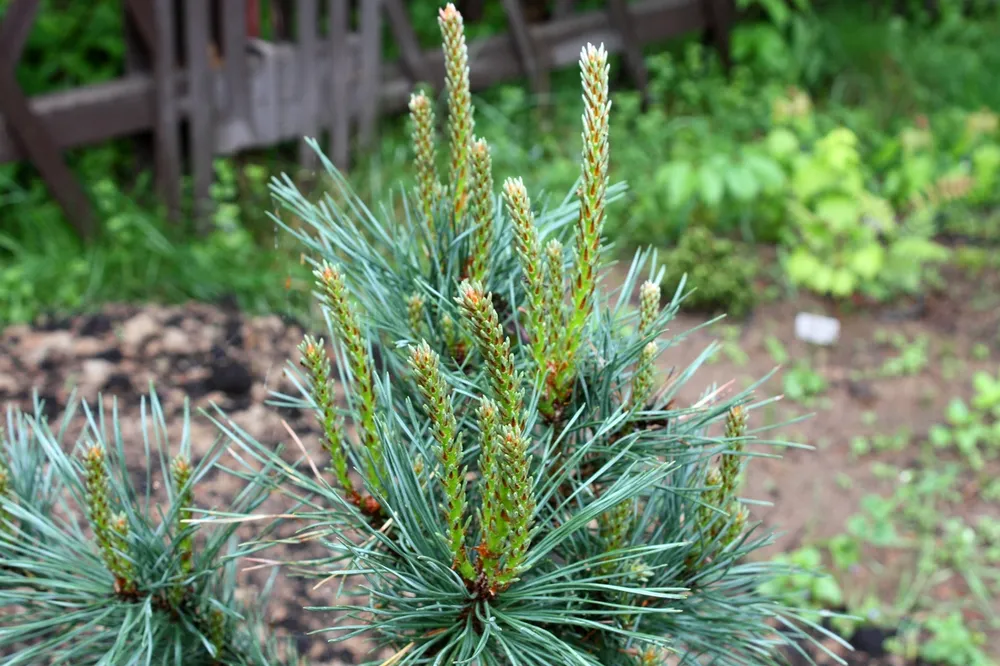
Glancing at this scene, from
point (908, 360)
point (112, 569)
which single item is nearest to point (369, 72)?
point (908, 360)

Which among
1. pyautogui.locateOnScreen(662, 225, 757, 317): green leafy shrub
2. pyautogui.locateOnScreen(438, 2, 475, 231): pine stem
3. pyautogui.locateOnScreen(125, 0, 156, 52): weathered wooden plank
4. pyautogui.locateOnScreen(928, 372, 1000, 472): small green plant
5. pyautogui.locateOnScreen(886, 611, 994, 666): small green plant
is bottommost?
pyautogui.locateOnScreen(886, 611, 994, 666): small green plant

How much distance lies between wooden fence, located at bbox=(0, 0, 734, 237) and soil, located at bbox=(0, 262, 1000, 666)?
0.80 m

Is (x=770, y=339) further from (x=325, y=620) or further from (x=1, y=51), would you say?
(x=1, y=51)

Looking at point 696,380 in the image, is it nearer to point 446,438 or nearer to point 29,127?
point 29,127

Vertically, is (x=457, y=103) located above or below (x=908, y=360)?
above

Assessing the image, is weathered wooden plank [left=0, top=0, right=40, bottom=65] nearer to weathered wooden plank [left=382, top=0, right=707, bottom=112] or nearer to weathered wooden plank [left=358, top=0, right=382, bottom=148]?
weathered wooden plank [left=358, top=0, right=382, bottom=148]

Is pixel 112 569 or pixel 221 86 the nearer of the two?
pixel 112 569

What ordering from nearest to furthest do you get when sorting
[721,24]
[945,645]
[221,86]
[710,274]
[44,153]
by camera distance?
[945,645] < [44,153] < [710,274] < [221,86] < [721,24]

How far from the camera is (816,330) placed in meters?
3.74

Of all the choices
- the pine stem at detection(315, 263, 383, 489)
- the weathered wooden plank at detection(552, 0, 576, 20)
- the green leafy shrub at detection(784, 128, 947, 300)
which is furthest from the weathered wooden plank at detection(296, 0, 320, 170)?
the pine stem at detection(315, 263, 383, 489)

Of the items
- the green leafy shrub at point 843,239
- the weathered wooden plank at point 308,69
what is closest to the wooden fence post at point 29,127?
the weathered wooden plank at point 308,69

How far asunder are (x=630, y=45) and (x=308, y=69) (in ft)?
6.20

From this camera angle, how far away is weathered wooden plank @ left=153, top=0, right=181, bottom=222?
12.2 feet

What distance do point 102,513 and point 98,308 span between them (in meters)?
2.39
